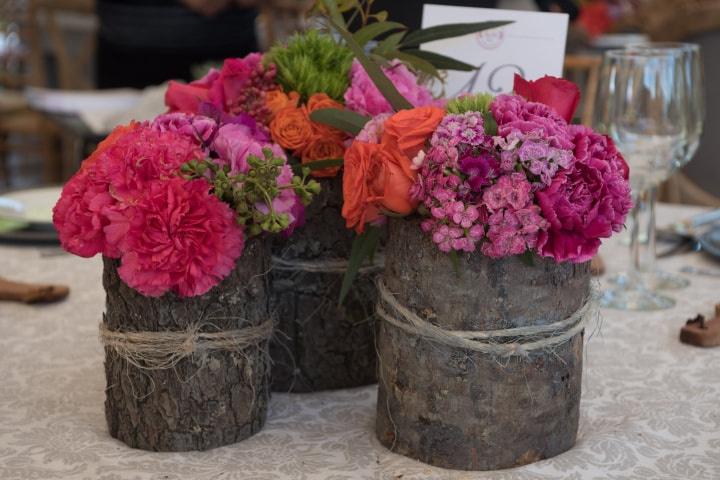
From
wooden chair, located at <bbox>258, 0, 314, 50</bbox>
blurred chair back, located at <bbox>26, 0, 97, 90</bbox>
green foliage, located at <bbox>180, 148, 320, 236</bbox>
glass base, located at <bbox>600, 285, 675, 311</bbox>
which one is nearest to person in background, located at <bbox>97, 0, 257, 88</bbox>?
blurred chair back, located at <bbox>26, 0, 97, 90</bbox>

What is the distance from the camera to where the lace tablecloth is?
65 cm

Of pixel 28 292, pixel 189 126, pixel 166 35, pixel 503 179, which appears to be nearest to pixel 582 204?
pixel 503 179

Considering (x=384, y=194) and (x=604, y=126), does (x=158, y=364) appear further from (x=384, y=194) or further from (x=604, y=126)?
(x=604, y=126)

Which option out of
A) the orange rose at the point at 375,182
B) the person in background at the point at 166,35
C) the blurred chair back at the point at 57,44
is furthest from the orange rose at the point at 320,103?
the blurred chair back at the point at 57,44

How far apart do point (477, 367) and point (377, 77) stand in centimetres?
22

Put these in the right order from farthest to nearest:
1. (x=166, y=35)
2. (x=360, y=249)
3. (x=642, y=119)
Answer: (x=166, y=35), (x=642, y=119), (x=360, y=249)

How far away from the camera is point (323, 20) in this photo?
0.81 metres

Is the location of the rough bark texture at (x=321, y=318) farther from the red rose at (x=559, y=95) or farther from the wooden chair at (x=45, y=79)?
the wooden chair at (x=45, y=79)

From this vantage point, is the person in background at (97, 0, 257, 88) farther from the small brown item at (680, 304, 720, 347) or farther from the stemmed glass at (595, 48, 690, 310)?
the small brown item at (680, 304, 720, 347)

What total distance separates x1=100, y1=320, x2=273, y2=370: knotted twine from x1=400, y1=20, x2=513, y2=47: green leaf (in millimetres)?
289

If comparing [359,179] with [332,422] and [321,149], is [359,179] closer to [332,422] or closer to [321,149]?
[321,149]

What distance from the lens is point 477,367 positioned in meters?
0.64

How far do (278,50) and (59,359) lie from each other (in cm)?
35

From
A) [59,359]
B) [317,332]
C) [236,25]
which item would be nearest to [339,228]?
[317,332]
